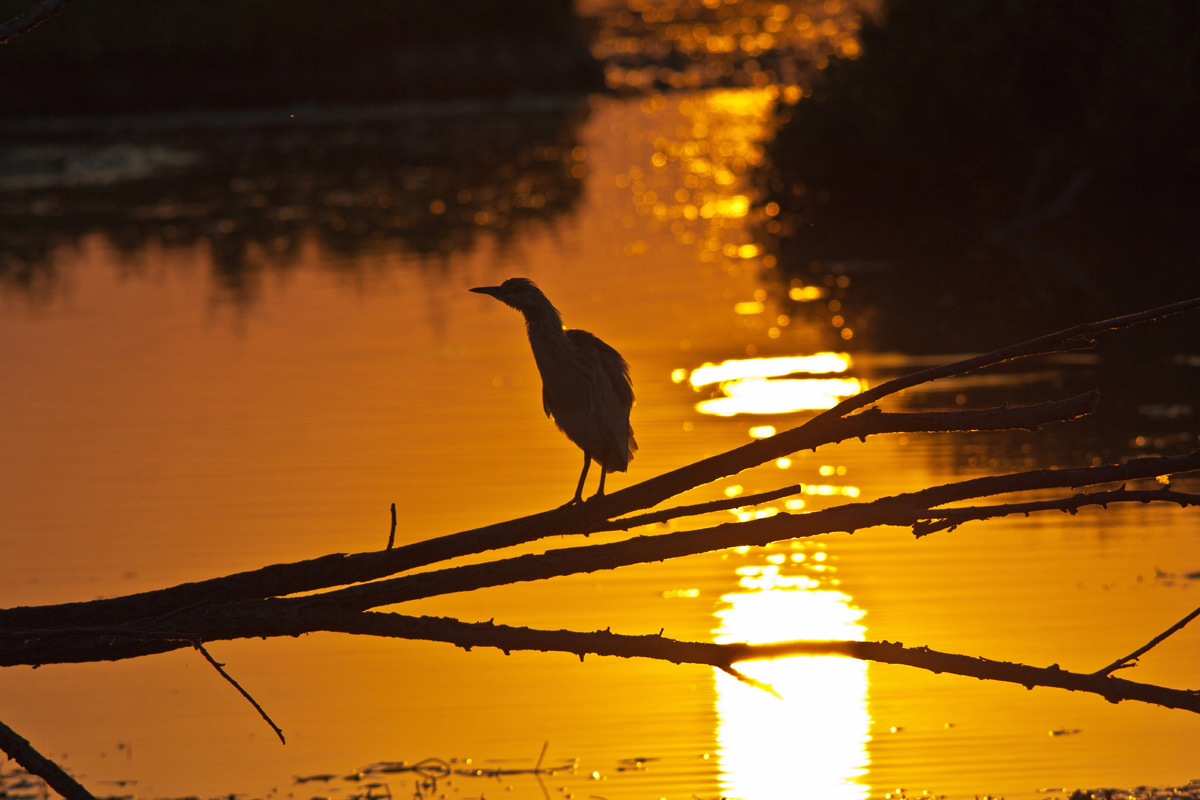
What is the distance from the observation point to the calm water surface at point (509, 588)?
24.6 feet

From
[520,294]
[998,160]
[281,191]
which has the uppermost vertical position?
[281,191]

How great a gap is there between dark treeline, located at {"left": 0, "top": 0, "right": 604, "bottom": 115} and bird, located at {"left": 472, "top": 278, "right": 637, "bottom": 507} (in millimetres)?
58295

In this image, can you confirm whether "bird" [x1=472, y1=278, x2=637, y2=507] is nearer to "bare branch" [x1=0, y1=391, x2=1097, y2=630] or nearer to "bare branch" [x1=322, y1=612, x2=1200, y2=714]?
"bare branch" [x1=0, y1=391, x2=1097, y2=630]

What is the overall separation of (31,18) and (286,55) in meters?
73.9

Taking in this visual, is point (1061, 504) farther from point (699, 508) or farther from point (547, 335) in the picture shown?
point (547, 335)

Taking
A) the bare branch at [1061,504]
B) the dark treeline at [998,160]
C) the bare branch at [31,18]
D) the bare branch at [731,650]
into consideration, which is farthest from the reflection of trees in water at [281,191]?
the bare branch at [1061,504]

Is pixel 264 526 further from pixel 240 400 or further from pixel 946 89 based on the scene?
pixel 946 89

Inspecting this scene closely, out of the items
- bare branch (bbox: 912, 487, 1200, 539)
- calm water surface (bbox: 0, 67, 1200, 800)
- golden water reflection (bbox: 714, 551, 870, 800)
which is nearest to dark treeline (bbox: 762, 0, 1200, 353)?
calm water surface (bbox: 0, 67, 1200, 800)

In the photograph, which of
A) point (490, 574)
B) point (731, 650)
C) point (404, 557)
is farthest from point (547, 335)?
point (731, 650)

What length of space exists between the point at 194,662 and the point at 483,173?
32401 millimetres

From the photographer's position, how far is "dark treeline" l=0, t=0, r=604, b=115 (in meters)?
68.6

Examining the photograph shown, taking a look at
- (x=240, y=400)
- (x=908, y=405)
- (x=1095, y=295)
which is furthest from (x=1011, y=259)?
(x=240, y=400)

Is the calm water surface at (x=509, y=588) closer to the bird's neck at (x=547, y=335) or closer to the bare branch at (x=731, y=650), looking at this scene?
the bird's neck at (x=547, y=335)

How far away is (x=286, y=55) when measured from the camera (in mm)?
76000
